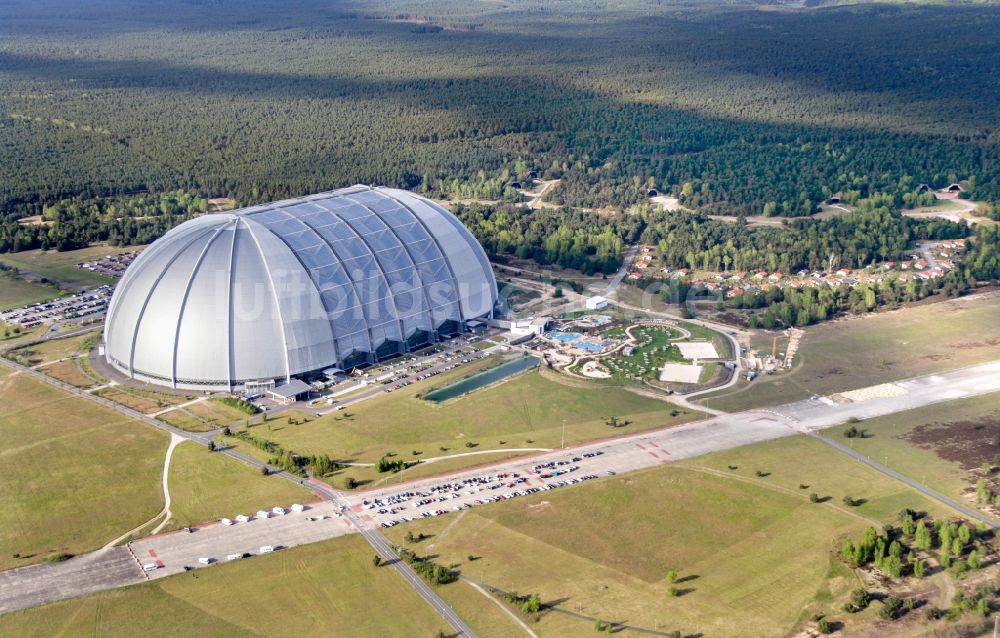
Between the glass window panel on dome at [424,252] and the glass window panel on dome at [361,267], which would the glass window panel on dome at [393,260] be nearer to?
the glass window panel on dome at [361,267]

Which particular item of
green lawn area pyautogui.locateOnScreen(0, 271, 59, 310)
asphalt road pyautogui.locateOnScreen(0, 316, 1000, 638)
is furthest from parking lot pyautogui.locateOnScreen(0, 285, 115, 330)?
asphalt road pyautogui.locateOnScreen(0, 316, 1000, 638)

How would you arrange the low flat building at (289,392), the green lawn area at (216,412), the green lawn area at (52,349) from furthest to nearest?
the green lawn area at (52,349)
the low flat building at (289,392)
the green lawn area at (216,412)

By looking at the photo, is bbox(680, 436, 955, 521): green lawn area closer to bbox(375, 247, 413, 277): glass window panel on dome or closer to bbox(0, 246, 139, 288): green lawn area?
bbox(375, 247, 413, 277): glass window panel on dome

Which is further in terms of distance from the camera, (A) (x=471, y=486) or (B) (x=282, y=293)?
(B) (x=282, y=293)

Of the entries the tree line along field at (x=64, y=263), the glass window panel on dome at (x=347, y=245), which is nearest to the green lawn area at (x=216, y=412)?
the glass window panel on dome at (x=347, y=245)

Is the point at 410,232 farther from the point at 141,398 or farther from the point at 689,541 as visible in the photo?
the point at 689,541

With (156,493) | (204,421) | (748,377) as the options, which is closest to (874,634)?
(748,377)

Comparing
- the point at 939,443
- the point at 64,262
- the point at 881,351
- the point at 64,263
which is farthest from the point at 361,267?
the point at 64,262
